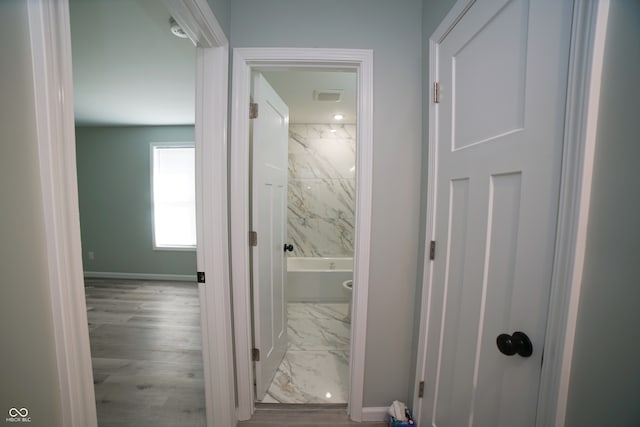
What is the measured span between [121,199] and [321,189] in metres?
3.37

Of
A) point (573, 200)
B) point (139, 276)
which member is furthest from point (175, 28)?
point (139, 276)

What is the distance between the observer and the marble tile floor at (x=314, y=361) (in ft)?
5.52

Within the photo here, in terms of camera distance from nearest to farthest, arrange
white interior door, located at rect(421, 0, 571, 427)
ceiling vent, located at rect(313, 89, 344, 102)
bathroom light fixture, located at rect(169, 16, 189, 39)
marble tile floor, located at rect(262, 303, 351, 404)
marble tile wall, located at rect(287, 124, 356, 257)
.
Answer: white interior door, located at rect(421, 0, 571, 427) < bathroom light fixture, located at rect(169, 16, 189, 39) < marble tile floor, located at rect(262, 303, 351, 404) < ceiling vent, located at rect(313, 89, 344, 102) < marble tile wall, located at rect(287, 124, 356, 257)

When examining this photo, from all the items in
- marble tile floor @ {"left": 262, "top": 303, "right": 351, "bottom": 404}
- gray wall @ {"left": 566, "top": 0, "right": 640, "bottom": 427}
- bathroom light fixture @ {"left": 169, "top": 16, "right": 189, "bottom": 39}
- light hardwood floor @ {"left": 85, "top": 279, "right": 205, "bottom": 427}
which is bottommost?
light hardwood floor @ {"left": 85, "top": 279, "right": 205, "bottom": 427}

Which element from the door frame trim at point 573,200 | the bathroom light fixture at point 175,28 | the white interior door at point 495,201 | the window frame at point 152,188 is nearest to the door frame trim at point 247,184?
the white interior door at point 495,201

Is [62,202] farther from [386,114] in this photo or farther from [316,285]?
[316,285]

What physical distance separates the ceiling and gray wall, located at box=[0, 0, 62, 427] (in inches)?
47.1

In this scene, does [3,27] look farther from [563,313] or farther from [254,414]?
[254,414]

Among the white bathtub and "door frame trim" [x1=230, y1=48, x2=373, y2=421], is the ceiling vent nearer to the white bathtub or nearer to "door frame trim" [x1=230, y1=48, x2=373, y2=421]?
"door frame trim" [x1=230, y1=48, x2=373, y2=421]

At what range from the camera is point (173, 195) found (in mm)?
4059

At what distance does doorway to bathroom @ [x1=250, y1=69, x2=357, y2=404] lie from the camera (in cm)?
157

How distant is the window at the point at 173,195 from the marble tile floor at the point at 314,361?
2.45 m

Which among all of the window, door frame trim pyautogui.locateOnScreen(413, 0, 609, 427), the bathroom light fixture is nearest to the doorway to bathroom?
the bathroom light fixture

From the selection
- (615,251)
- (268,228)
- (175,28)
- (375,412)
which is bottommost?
(375,412)
